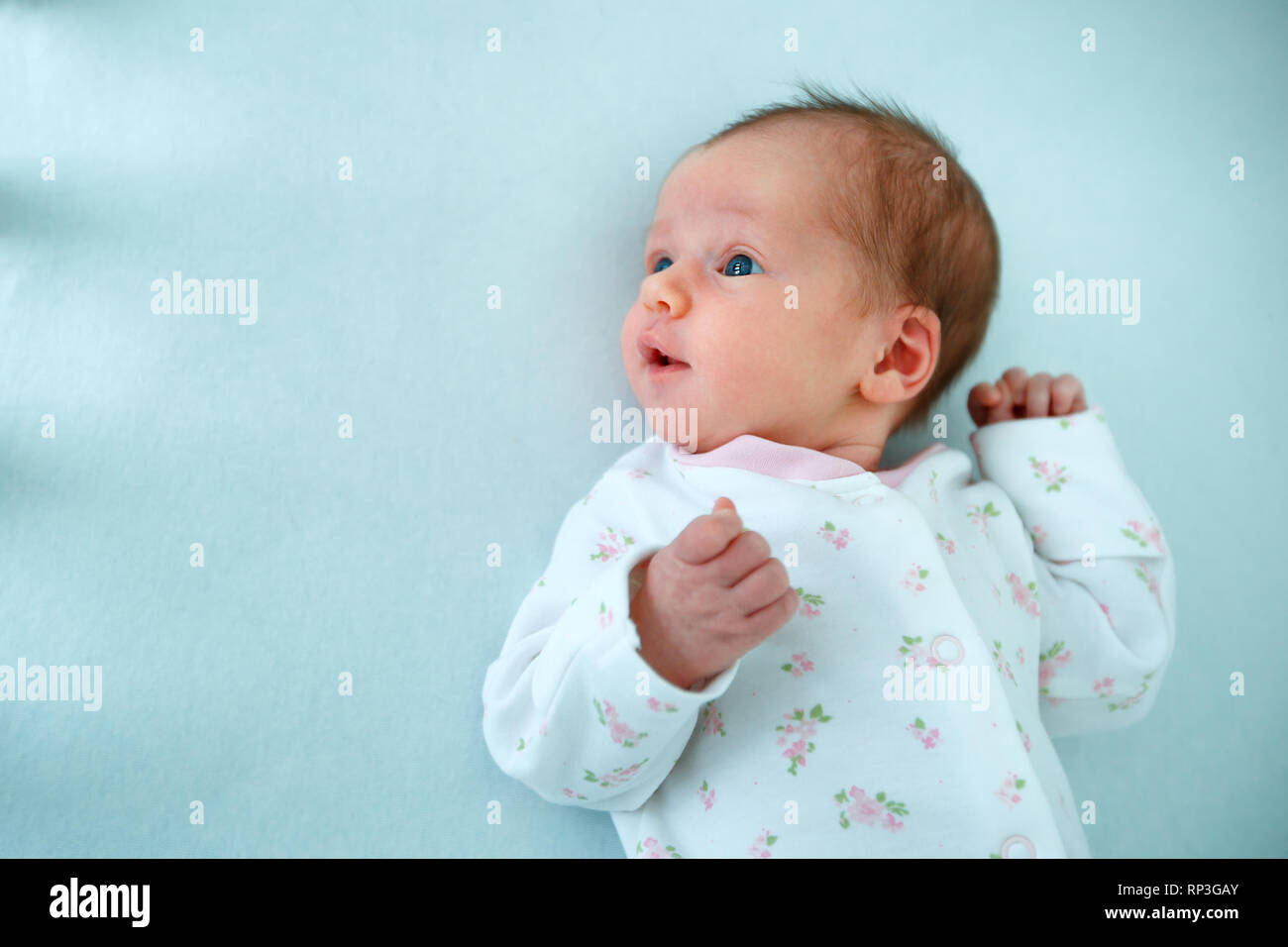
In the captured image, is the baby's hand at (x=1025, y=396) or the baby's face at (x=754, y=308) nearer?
the baby's face at (x=754, y=308)

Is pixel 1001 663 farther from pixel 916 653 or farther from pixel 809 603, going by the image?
pixel 809 603

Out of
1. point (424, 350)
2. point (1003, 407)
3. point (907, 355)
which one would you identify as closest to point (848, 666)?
point (907, 355)

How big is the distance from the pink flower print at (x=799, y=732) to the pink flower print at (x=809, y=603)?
0.10 metres

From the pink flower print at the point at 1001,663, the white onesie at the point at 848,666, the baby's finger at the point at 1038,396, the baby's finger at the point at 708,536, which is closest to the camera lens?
the baby's finger at the point at 708,536

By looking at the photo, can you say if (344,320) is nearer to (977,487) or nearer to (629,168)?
(629,168)

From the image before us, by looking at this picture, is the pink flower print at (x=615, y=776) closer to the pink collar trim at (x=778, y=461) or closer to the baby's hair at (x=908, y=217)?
the pink collar trim at (x=778, y=461)

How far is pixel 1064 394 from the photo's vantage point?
1.24 m

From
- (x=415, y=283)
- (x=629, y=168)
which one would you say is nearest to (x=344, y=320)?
(x=415, y=283)

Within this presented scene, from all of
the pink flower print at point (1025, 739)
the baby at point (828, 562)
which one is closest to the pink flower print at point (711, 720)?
the baby at point (828, 562)

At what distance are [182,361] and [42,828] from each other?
588 millimetres

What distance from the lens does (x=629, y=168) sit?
4.19ft

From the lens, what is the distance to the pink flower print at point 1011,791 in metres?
0.91

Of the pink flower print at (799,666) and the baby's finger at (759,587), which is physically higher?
the baby's finger at (759,587)
